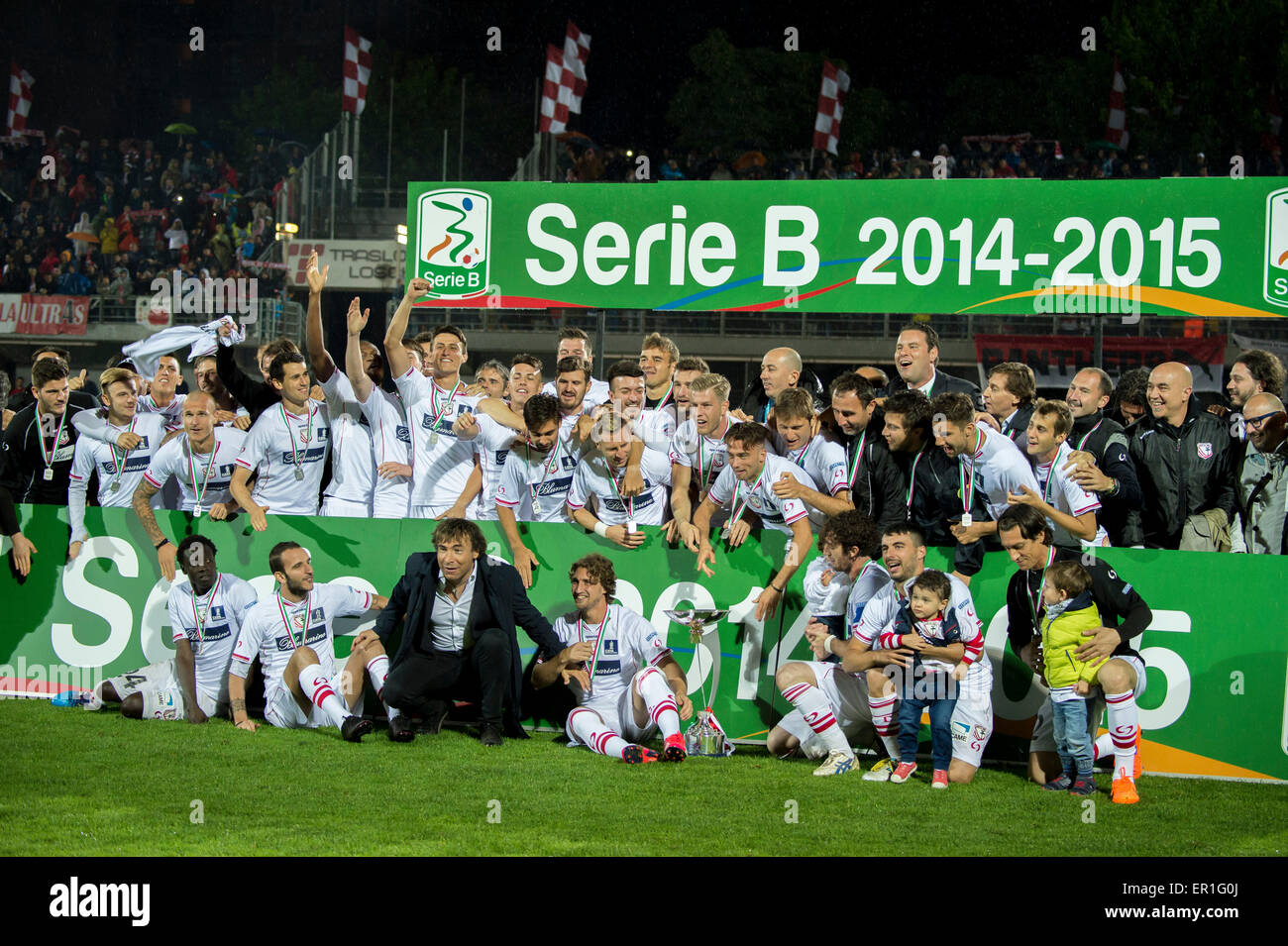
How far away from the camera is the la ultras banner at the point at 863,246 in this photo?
8.90m

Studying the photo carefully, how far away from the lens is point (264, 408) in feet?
30.7


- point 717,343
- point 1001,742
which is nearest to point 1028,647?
point 1001,742

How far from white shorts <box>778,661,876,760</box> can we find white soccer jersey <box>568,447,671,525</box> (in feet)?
5.59

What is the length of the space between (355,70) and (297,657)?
98.8 feet

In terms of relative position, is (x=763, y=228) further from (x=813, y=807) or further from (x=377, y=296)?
(x=377, y=296)

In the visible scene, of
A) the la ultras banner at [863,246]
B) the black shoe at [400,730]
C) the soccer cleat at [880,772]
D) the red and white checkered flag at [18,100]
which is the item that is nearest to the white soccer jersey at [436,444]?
the la ultras banner at [863,246]

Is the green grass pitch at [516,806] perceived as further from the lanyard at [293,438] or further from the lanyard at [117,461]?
the lanyard at [117,461]

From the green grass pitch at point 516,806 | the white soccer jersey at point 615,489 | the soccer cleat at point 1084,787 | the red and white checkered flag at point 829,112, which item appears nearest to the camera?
the green grass pitch at point 516,806

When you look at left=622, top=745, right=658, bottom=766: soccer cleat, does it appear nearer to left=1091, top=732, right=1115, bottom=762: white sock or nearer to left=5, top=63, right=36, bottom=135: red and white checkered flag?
left=1091, top=732, right=1115, bottom=762: white sock

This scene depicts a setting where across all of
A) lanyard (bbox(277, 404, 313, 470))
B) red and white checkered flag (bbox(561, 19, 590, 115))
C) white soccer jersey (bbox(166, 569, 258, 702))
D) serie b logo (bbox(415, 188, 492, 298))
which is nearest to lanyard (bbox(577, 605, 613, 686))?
white soccer jersey (bbox(166, 569, 258, 702))

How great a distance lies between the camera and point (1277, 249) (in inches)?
344

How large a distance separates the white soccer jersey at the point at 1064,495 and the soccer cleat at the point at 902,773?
1664 millimetres

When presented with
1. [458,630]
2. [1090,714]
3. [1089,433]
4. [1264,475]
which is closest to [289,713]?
[458,630]

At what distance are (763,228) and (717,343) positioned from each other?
57.8 feet
